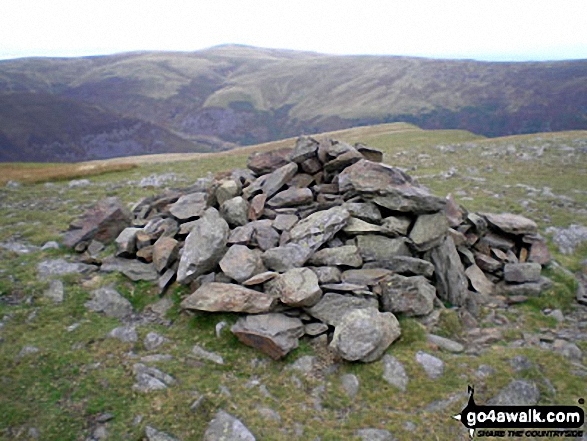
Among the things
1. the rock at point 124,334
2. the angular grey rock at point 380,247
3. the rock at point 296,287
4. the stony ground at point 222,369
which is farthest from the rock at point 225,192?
the rock at point 124,334

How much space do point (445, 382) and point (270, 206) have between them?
9548mm

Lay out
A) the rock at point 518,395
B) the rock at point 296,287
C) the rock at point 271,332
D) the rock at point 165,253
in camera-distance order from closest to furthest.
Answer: the rock at point 518,395, the rock at point 271,332, the rock at point 296,287, the rock at point 165,253

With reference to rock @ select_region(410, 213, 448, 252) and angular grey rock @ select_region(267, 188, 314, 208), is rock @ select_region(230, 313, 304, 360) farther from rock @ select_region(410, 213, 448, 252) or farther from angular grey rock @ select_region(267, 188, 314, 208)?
Result: angular grey rock @ select_region(267, 188, 314, 208)

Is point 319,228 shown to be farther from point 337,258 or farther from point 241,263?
point 241,263

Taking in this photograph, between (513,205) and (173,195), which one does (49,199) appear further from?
(513,205)

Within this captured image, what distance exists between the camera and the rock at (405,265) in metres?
13.6

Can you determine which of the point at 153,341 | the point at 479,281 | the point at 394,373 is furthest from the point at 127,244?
the point at 479,281

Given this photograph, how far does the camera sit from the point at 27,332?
1180 centimetres

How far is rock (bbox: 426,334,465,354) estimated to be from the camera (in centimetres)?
1133

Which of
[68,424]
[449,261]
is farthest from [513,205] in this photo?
[68,424]

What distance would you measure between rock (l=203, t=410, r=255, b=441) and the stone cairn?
7.69 ft

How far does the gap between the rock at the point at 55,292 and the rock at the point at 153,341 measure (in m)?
3.95

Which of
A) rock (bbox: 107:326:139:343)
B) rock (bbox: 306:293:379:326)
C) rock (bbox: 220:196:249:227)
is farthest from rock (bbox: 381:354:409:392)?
rock (bbox: 220:196:249:227)

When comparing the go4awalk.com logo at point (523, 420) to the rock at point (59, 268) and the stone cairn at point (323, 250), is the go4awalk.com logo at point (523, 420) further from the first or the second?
the rock at point (59, 268)
